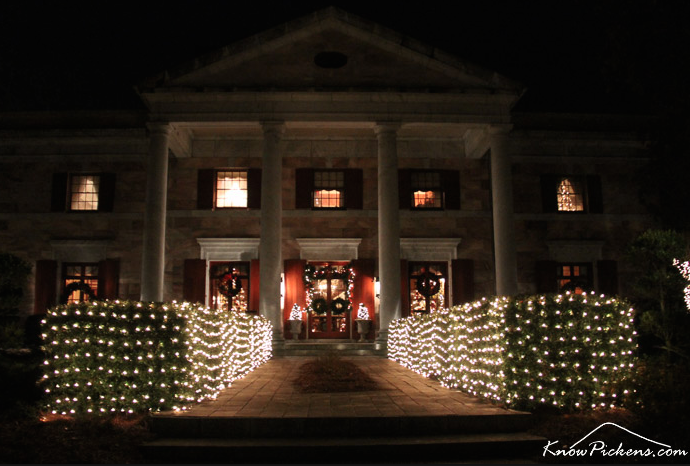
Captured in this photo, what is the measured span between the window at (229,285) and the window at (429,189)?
6206 millimetres

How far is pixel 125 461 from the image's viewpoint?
258 inches

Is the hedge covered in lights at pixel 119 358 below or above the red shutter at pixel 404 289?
below

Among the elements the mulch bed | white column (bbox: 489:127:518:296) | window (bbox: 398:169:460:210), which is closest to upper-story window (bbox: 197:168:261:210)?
window (bbox: 398:169:460:210)

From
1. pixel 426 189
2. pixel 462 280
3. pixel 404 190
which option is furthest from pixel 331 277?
pixel 426 189

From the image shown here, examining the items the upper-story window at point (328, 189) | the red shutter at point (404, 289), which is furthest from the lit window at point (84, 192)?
the red shutter at point (404, 289)

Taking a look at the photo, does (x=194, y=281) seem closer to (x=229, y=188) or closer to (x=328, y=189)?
(x=229, y=188)

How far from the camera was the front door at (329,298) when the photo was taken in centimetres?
2081

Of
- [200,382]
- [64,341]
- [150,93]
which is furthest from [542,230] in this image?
[64,341]

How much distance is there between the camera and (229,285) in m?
20.7

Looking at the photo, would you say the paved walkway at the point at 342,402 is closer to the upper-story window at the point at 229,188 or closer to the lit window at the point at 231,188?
the upper-story window at the point at 229,188

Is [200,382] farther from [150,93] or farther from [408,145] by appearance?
[408,145]

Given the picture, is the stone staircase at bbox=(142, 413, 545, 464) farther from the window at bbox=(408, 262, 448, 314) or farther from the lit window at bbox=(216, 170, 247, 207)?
the lit window at bbox=(216, 170, 247, 207)

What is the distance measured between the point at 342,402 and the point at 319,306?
11334mm

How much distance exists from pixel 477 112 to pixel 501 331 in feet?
40.2
